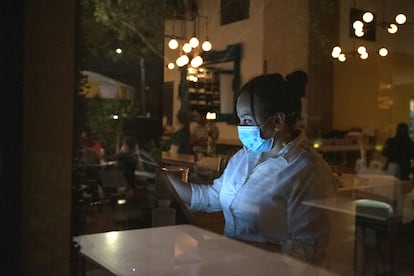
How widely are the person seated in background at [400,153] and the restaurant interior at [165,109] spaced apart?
26 millimetres

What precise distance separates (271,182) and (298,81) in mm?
264

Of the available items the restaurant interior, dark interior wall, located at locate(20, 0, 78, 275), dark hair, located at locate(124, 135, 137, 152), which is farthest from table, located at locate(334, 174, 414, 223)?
dark interior wall, located at locate(20, 0, 78, 275)

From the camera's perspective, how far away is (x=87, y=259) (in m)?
0.79

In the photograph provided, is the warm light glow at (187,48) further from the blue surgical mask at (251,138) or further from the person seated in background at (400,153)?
the person seated in background at (400,153)

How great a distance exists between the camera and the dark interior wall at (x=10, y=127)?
0.64 meters

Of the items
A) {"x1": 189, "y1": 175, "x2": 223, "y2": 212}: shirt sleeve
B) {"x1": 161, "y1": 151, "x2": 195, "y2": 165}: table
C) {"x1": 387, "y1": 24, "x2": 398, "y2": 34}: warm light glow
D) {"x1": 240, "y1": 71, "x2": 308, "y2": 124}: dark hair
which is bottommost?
{"x1": 189, "y1": 175, "x2": 223, "y2": 212}: shirt sleeve

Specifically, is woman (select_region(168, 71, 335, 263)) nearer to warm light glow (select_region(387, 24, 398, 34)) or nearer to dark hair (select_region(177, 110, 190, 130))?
dark hair (select_region(177, 110, 190, 130))

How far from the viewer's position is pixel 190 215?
1.09 m

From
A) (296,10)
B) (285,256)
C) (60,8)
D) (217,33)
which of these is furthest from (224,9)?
(285,256)

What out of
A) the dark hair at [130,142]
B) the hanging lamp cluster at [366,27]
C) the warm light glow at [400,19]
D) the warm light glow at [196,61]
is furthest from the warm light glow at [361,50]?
the dark hair at [130,142]

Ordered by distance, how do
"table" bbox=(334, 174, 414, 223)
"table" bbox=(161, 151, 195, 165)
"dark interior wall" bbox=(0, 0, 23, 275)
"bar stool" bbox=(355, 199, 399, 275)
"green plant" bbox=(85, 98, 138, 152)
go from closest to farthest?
"dark interior wall" bbox=(0, 0, 23, 275), "green plant" bbox=(85, 98, 138, 152), "table" bbox=(161, 151, 195, 165), "table" bbox=(334, 174, 414, 223), "bar stool" bbox=(355, 199, 399, 275)

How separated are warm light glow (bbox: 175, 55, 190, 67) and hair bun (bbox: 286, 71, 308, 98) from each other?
257 millimetres

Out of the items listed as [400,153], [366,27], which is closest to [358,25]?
[366,27]

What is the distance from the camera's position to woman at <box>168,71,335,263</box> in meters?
1.05
